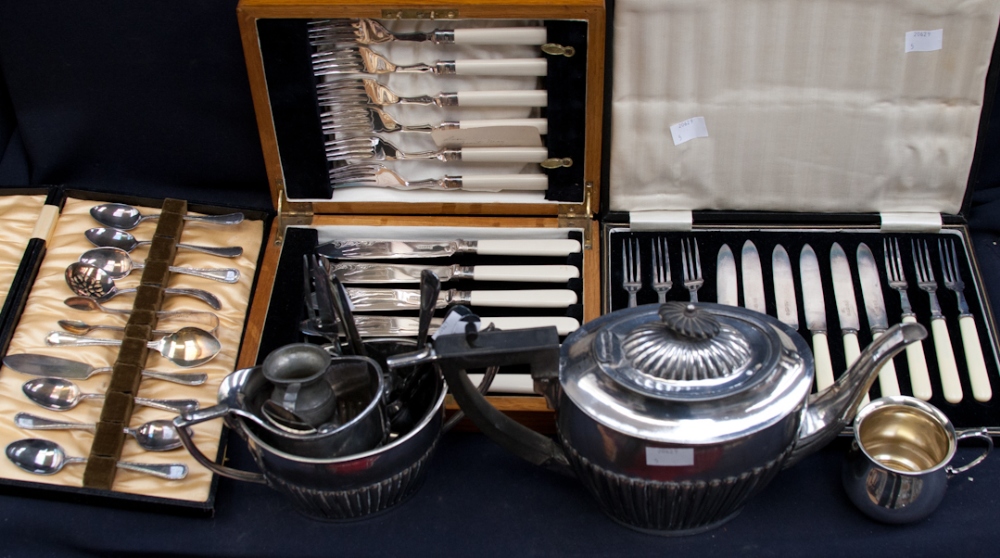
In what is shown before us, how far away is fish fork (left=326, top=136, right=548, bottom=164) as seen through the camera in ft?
4.12

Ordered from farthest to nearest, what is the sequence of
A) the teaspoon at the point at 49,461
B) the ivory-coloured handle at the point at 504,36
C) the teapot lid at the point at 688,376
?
the ivory-coloured handle at the point at 504,36, the teaspoon at the point at 49,461, the teapot lid at the point at 688,376

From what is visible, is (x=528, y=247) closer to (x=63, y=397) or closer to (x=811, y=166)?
(x=811, y=166)

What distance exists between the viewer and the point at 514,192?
1.31 m

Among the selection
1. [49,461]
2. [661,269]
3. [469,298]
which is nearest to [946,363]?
[661,269]

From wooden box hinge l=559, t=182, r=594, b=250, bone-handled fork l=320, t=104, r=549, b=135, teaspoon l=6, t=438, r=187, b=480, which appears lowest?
teaspoon l=6, t=438, r=187, b=480

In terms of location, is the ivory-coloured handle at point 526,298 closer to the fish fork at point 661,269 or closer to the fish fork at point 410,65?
the fish fork at point 661,269

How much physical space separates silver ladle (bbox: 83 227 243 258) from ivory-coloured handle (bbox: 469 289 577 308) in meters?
0.39

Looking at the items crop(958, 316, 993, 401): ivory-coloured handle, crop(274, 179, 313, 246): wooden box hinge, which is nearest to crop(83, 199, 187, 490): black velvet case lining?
crop(274, 179, 313, 246): wooden box hinge

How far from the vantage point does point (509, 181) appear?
4.21 ft

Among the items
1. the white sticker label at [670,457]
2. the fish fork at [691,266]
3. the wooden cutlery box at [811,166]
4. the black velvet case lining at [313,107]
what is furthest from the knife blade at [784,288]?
the white sticker label at [670,457]

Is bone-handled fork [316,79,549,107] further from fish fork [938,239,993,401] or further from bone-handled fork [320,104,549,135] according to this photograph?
fish fork [938,239,993,401]

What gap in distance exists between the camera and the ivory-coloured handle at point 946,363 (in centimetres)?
107

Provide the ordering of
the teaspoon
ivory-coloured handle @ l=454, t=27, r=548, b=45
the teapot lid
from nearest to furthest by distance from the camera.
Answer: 1. the teapot lid
2. the teaspoon
3. ivory-coloured handle @ l=454, t=27, r=548, b=45

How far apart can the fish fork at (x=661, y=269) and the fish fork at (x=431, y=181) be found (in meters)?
0.19
